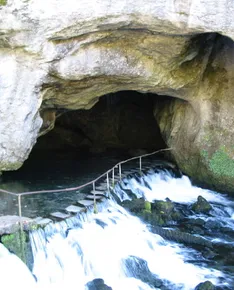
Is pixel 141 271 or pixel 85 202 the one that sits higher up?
pixel 85 202

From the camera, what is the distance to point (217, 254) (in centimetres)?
989

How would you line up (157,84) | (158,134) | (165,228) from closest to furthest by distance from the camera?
1. (165,228)
2. (157,84)
3. (158,134)

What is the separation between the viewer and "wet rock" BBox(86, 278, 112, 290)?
26.2 ft

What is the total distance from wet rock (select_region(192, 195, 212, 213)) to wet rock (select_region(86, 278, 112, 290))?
16.2ft

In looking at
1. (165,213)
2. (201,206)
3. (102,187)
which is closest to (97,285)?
(165,213)

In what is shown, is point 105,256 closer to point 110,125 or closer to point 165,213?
point 165,213

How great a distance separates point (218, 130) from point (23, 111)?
255 inches

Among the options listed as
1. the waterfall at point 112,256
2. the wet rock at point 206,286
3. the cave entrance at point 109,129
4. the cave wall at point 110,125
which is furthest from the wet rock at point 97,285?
the cave wall at point 110,125

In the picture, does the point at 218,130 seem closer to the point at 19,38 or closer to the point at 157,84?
the point at 157,84

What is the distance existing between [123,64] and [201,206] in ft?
→ 15.5

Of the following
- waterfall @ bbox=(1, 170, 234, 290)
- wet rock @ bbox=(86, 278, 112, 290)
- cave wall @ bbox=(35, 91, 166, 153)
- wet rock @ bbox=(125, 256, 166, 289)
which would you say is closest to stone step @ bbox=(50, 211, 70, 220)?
waterfall @ bbox=(1, 170, 234, 290)

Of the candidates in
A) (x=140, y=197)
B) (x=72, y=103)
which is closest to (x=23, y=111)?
(x=72, y=103)

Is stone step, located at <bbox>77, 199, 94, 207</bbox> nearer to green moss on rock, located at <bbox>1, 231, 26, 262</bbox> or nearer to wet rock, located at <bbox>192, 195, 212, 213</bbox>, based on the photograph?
green moss on rock, located at <bbox>1, 231, 26, 262</bbox>

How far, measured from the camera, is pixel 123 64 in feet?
39.0
